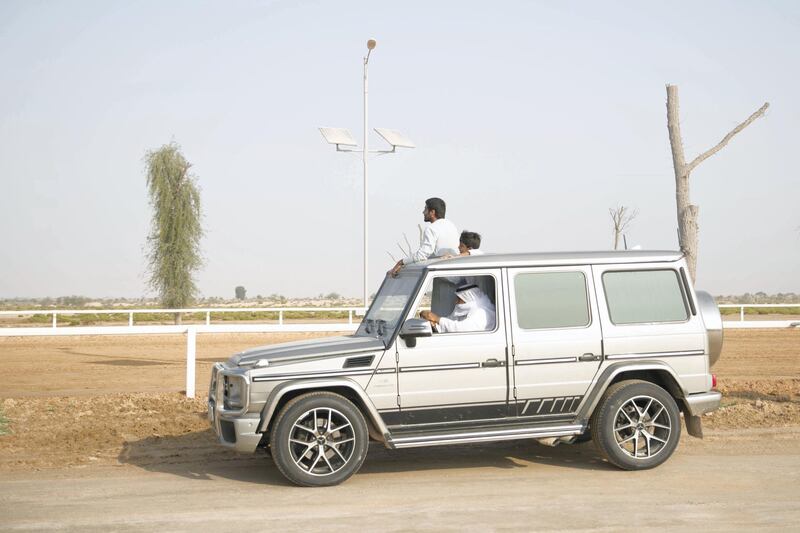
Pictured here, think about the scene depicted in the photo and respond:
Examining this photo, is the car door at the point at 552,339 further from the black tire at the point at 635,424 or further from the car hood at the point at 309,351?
the car hood at the point at 309,351

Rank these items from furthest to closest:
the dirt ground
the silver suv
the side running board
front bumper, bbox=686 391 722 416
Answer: the dirt ground
front bumper, bbox=686 391 722 416
the side running board
the silver suv

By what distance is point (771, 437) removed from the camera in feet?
33.7

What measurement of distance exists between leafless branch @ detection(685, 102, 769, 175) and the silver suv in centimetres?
416

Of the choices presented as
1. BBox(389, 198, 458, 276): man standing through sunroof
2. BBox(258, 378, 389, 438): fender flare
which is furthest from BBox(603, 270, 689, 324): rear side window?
BBox(258, 378, 389, 438): fender flare

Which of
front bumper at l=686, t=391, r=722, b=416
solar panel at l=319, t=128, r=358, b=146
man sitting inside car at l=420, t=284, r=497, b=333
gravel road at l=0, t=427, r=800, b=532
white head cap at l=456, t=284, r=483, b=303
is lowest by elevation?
gravel road at l=0, t=427, r=800, b=532

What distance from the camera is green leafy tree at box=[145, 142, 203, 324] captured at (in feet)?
140

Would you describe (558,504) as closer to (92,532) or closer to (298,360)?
(298,360)

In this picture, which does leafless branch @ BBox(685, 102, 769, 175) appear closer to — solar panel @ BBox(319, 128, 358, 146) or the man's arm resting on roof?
the man's arm resting on roof

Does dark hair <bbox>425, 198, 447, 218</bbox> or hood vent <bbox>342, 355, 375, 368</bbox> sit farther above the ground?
dark hair <bbox>425, 198, 447, 218</bbox>

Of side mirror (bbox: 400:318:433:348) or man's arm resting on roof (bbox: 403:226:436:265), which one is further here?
man's arm resting on roof (bbox: 403:226:436:265)

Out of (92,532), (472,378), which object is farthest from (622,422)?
(92,532)

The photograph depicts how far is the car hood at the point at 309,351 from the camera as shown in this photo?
8070 millimetres

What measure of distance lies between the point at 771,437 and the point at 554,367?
343 cm

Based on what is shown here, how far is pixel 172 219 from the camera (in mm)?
42594
